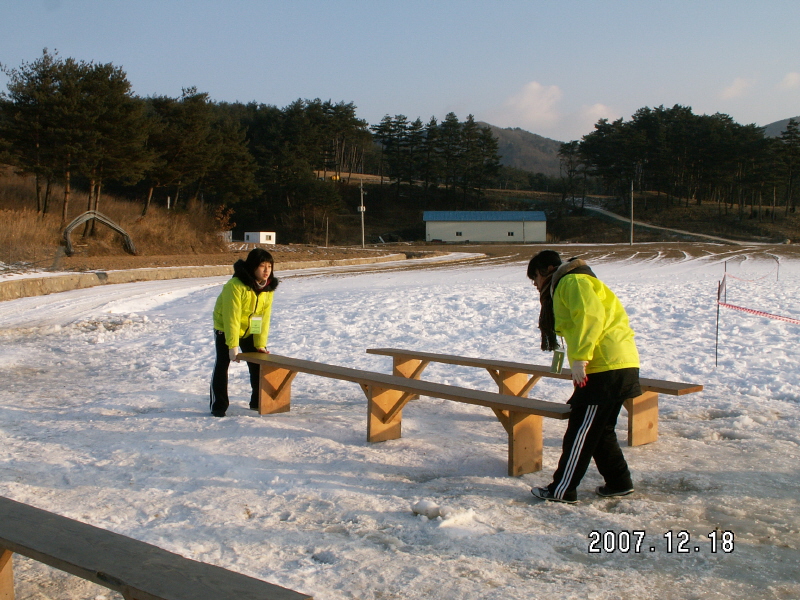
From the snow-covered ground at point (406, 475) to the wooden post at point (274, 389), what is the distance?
16 cm

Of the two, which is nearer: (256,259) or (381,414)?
(381,414)

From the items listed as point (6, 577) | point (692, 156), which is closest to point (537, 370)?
point (6, 577)

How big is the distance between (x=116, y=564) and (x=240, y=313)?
4.05m

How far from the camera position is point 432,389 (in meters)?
5.64

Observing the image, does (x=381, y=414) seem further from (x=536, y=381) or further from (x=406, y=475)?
(x=536, y=381)

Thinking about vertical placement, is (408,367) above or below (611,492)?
above

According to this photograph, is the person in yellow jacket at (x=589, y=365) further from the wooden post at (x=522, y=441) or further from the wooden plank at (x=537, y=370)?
the wooden plank at (x=537, y=370)

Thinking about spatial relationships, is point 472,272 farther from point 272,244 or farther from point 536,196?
point 536,196

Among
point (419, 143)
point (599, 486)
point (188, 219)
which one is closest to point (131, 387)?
point (599, 486)

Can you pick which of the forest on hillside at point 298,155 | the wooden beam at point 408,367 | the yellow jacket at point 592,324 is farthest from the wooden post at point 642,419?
the forest on hillside at point 298,155

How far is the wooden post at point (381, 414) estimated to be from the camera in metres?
5.95

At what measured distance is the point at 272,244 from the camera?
4772 cm

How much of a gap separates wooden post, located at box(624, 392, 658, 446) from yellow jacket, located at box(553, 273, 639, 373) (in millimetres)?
1396

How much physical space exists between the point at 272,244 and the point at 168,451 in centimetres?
4299
